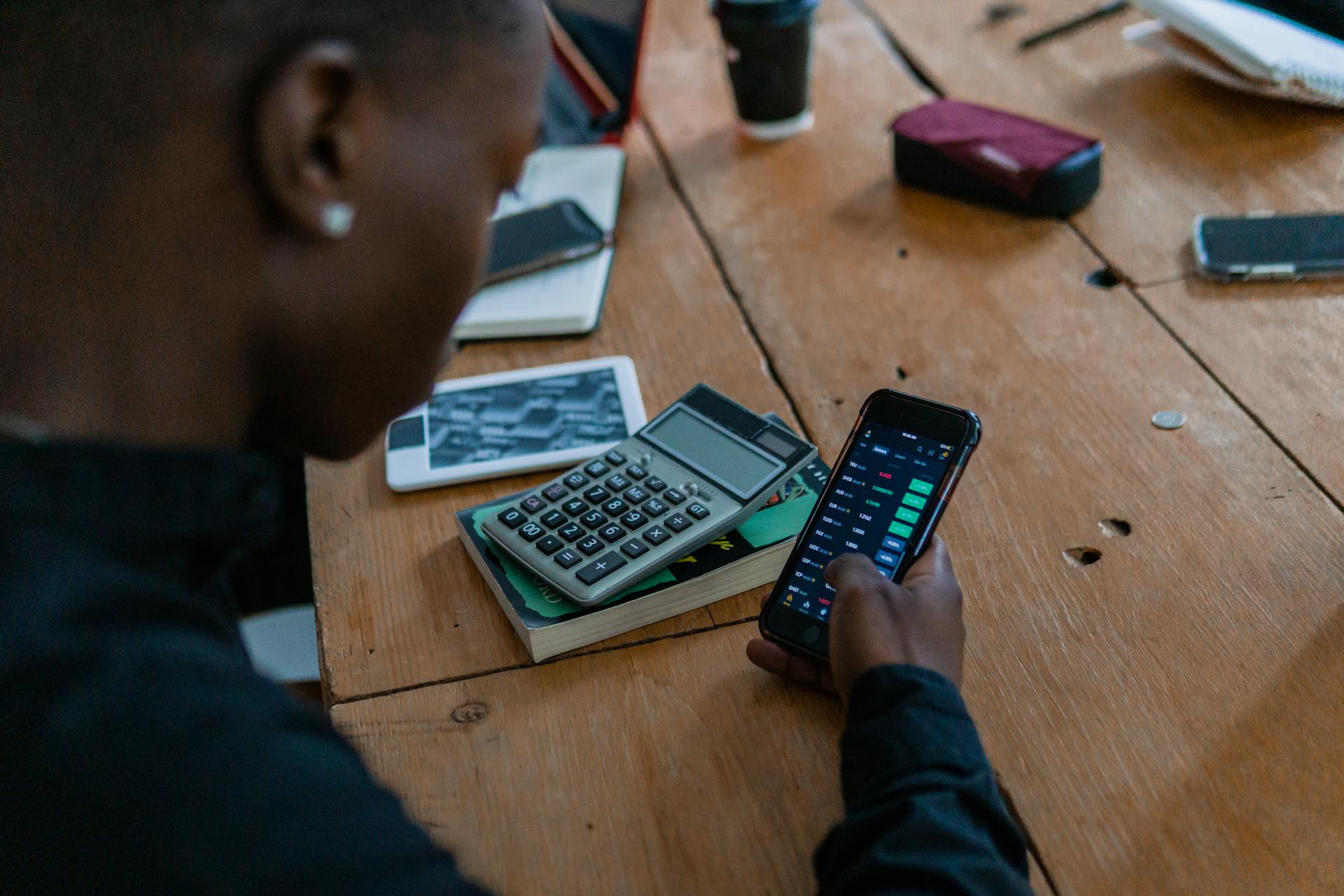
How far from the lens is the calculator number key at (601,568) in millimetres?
750

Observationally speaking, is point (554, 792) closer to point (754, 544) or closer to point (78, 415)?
point (754, 544)

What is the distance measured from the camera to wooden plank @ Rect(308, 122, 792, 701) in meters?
0.78

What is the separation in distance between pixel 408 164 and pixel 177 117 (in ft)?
0.34

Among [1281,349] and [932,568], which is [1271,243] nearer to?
[1281,349]

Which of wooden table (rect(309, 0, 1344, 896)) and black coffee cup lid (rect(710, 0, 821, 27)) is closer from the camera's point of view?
wooden table (rect(309, 0, 1344, 896))

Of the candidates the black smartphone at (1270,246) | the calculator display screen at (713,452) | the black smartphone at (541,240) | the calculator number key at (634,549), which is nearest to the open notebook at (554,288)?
the black smartphone at (541,240)

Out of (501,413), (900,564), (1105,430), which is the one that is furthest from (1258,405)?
(501,413)

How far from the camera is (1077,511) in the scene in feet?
2.72

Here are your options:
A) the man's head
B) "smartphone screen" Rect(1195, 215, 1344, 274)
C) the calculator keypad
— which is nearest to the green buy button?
the calculator keypad

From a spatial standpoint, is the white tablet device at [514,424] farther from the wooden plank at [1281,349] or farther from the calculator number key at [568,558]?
the wooden plank at [1281,349]

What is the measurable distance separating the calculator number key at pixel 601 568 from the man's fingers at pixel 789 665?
0.10 meters

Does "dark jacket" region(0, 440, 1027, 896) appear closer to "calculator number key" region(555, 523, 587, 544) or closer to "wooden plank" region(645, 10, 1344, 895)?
"wooden plank" region(645, 10, 1344, 895)

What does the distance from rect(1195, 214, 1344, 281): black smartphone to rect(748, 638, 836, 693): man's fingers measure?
58 centimetres

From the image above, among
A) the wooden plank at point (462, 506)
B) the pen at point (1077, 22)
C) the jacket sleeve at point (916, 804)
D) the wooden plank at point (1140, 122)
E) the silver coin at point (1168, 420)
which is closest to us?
the jacket sleeve at point (916, 804)
